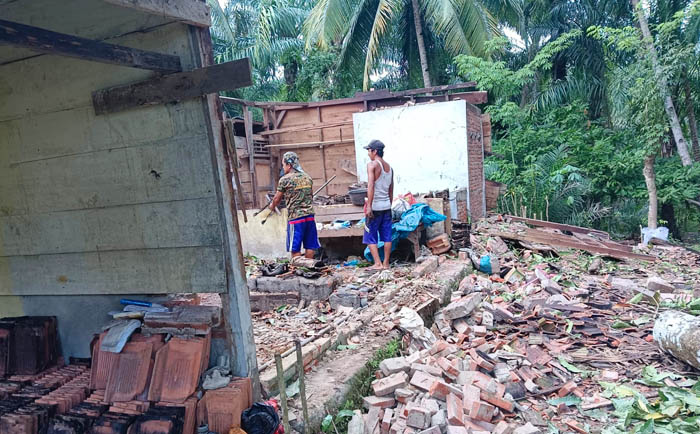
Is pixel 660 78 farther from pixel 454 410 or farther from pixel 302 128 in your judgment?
pixel 454 410

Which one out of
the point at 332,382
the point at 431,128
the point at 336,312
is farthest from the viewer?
the point at 431,128

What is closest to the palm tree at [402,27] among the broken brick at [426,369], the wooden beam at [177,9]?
the wooden beam at [177,9]

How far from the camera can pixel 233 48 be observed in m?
21.7

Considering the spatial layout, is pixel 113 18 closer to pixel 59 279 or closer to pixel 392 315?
pixel 59 279

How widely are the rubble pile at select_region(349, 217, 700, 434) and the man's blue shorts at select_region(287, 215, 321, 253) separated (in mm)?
2261

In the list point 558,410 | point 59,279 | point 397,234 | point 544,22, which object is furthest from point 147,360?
point 544,22

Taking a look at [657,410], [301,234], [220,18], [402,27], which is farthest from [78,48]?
[220,18]

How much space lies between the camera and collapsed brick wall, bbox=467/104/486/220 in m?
10.3

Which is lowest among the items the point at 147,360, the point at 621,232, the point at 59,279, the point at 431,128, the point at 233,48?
the point at 621,232

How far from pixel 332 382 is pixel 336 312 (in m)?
1.85

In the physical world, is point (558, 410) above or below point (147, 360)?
below

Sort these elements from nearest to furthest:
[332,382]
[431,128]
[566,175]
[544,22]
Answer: [332,382] → [431,128] → [566,175] → [544,22]

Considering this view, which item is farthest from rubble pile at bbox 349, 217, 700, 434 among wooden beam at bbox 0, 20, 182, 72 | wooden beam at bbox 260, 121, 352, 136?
wooden beam at bbox 260, 121, 352, 136

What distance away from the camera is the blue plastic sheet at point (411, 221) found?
23.1ft
